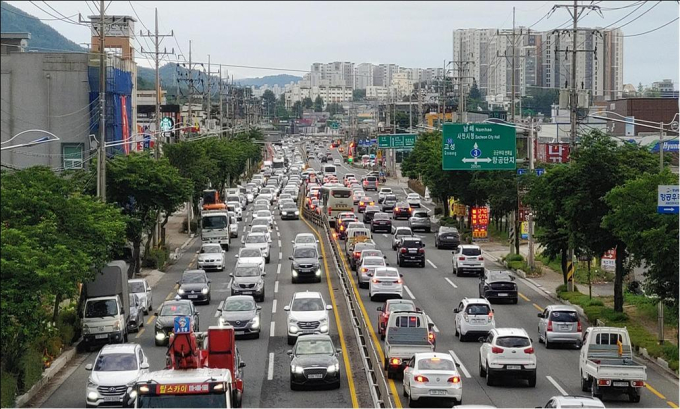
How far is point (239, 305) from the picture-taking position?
40.4 meters

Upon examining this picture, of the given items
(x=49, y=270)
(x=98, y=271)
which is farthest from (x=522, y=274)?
(x=49, y=270)

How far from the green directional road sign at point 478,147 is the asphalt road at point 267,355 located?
9.18m

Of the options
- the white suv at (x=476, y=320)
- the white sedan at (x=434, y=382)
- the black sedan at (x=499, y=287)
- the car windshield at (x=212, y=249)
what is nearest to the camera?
the white sedan at (x=434, y=382)

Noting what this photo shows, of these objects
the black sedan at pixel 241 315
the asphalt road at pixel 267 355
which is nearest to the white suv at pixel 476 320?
the asphalt road at pixel 267 355

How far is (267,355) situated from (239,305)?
3.79 meters

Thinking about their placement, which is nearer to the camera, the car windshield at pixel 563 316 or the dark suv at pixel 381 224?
the car windshield at pixel 563 316

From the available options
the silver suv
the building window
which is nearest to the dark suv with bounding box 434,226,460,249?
the silver suv

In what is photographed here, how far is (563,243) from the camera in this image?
52500 mm

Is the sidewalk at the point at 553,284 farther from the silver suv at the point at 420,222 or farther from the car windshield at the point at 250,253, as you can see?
the car windshield at the point at 250,253

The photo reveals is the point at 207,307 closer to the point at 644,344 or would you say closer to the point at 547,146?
the point at 644,344

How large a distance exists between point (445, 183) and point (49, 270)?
53.1m

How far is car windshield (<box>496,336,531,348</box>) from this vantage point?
31.5m

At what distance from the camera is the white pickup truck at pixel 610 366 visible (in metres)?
29.3

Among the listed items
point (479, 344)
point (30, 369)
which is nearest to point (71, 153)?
point (479, 344)
